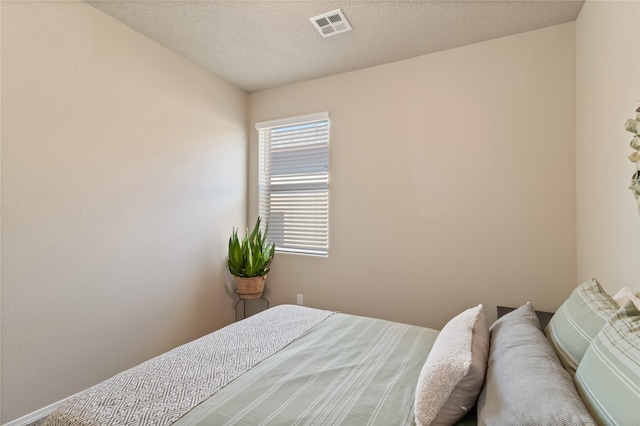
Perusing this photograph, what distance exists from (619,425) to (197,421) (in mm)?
1106

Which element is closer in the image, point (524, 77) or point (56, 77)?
point (56, 77)

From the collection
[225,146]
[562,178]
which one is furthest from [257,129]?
[562,178]

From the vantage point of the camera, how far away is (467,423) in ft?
3.16

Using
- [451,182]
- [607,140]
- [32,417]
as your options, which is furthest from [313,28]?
[32,417]

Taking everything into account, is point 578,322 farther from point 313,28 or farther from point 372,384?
point 313,28

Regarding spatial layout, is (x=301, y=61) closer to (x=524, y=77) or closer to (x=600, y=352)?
(x=524, y=77)

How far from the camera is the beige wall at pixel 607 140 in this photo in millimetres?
1337

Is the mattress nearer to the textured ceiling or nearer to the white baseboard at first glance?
the white baseboard

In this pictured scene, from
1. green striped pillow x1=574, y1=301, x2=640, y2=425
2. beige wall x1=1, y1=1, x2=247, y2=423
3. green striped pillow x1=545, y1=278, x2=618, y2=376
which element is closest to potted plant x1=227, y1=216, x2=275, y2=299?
beige wall x1=1, y1=1, x2=247, y2=423

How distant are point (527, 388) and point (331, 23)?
2.33m

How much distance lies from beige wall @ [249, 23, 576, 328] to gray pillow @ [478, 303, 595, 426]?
129 centimetres

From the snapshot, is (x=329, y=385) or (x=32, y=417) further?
(x=32, y=417)

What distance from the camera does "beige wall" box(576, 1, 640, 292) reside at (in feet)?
4.39

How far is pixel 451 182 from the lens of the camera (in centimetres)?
245
